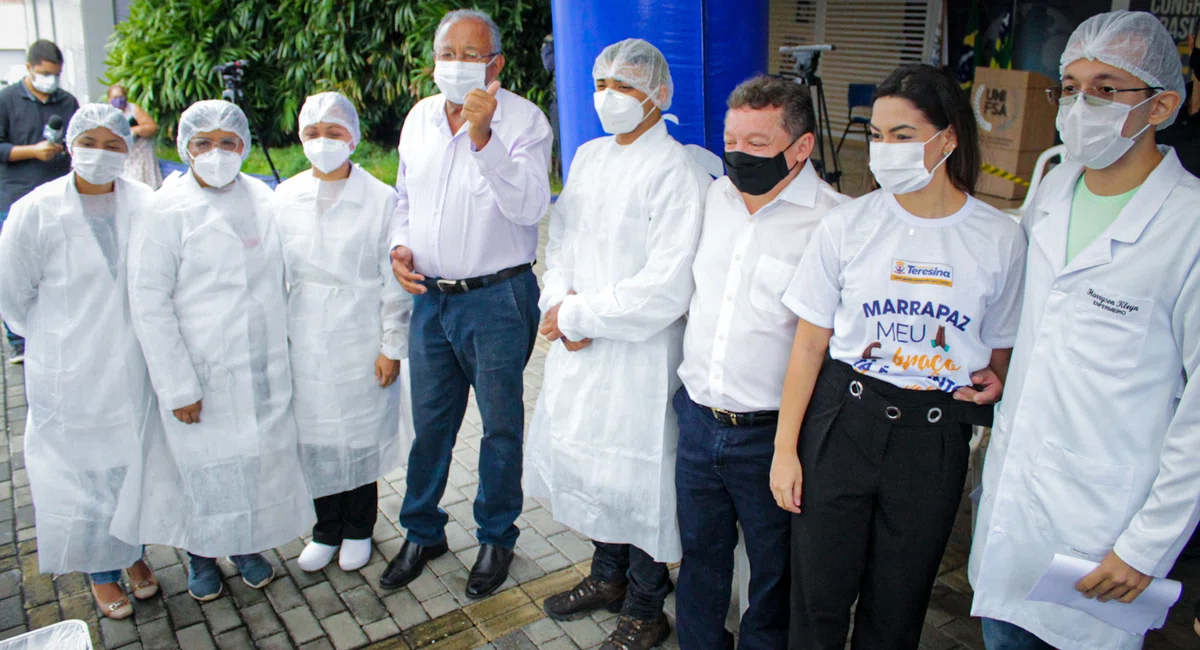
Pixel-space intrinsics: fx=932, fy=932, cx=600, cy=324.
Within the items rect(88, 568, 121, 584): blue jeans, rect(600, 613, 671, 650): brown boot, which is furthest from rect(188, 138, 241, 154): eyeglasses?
rect(600, 613, 671, 650): brown boot

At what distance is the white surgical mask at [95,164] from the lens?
2934mm

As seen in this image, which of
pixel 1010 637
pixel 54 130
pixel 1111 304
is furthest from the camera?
pixel 54 130

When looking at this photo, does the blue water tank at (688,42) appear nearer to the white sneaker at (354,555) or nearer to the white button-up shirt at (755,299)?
the white button-up shirt at (755,299)

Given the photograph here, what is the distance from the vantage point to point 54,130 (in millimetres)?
4902

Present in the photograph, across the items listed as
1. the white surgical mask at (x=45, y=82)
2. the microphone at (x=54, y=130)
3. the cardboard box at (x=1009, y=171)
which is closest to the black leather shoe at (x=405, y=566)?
the microphone at (x=54, y=130)

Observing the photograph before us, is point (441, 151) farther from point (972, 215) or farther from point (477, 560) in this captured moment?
point (972, 215)

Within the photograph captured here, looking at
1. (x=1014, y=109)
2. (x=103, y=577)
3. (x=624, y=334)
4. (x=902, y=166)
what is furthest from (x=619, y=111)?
(x=1014, y=109)

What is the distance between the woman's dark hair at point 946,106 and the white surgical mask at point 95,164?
7.73 feet

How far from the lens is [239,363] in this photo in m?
3.12

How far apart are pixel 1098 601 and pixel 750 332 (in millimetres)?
981

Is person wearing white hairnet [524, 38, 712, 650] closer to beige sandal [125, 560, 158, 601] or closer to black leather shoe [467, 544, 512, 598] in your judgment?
black leather shoe [467, 544, 512, 598]

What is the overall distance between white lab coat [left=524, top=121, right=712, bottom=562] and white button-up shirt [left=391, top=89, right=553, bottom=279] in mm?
190

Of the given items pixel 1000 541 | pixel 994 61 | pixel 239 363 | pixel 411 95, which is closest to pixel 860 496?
pixel 1000 541

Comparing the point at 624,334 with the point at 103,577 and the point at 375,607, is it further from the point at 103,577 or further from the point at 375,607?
the point at 103,577
